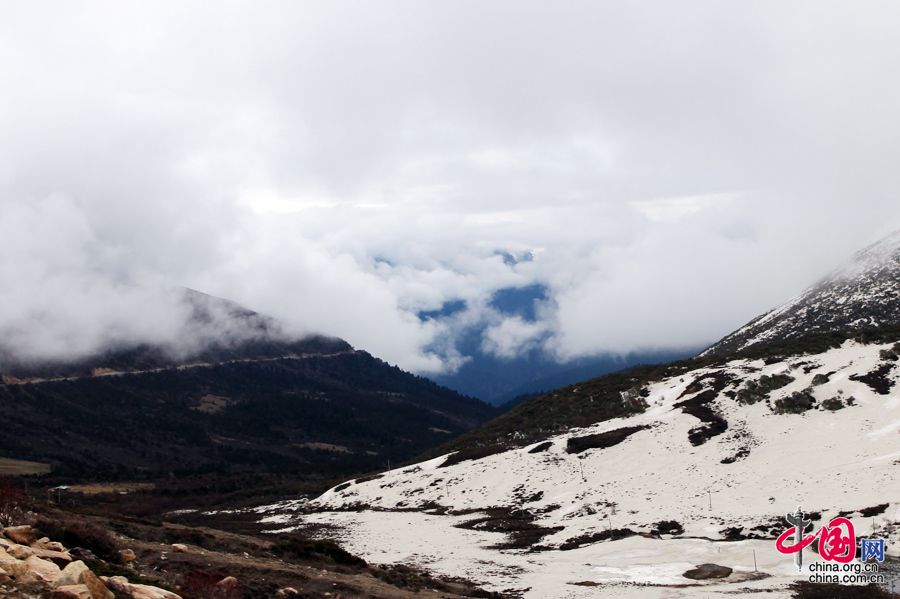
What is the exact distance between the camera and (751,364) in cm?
8250

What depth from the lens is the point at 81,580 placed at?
15328mm

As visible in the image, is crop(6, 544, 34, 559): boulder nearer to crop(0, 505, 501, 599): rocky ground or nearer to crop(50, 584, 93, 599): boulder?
crop(0, 505, 501, 599): rocky ground

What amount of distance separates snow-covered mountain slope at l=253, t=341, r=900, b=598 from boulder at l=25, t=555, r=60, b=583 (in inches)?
927

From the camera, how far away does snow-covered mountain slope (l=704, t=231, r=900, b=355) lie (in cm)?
12694

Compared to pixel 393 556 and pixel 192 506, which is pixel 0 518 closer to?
pixel 393 556

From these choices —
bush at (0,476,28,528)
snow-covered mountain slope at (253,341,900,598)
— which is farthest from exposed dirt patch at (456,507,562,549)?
bush at (0,476,28,528)

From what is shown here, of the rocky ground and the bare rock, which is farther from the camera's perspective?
the bare rock

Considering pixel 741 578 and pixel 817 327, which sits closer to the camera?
pixel 741 578

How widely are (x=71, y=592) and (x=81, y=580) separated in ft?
2.91

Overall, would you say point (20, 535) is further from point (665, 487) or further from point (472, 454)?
point (472, 454)

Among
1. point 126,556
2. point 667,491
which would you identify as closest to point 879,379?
point 667,491

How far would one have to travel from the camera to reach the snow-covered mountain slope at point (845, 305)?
127 meters

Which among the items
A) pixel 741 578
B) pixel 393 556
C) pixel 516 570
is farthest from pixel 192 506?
pixel 741 578

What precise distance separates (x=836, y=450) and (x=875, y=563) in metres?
21.7
